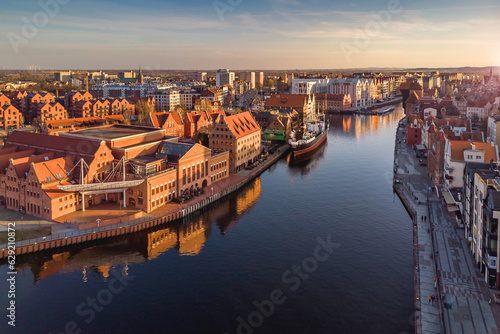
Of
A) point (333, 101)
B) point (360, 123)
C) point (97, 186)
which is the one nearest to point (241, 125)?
point (97, 186)

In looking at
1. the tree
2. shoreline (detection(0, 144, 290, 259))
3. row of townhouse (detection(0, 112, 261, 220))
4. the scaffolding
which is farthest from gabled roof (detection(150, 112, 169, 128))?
the scaffolding

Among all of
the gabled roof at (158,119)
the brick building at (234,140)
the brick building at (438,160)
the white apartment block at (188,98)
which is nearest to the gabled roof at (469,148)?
the brick building at (438,160)

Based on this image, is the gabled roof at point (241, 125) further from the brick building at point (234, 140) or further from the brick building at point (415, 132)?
the brick building at point (415, 132)

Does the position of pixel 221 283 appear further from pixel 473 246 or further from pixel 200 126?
pixel 200 126

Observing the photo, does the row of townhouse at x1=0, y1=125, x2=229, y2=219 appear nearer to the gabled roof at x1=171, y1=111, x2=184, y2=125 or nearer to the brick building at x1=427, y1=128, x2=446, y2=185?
the brick building at x1=427, y1=128, x2=446, y2=185

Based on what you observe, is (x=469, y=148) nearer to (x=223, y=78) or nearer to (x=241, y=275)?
(x=241, y=275)
